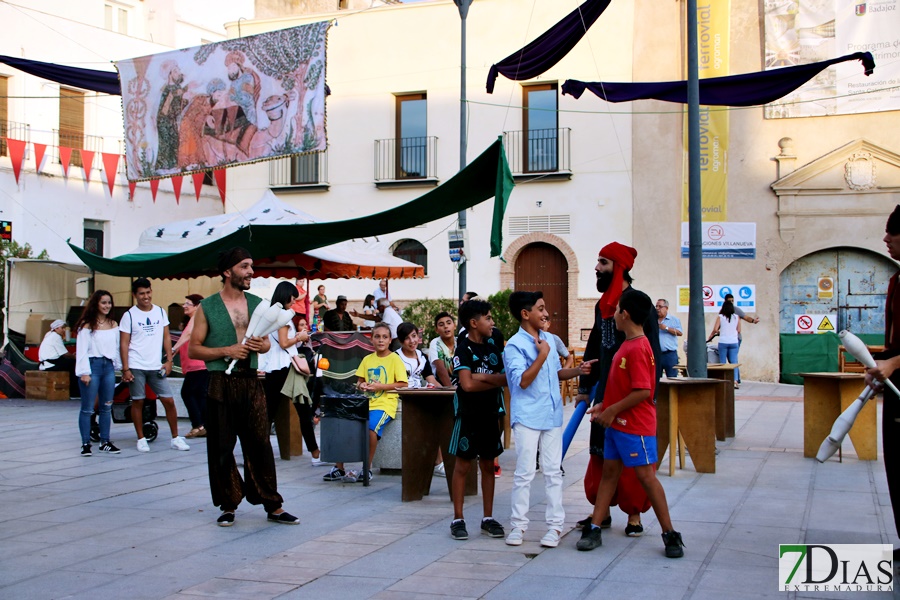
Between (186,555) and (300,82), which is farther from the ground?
(300,82)

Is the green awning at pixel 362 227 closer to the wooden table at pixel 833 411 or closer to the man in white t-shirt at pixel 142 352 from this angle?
the man in white t-shirt at pixel 142 352

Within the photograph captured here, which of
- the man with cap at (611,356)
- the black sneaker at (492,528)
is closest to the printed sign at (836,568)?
the man with cap at (611,356)

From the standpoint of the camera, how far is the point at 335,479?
8531 millimetres

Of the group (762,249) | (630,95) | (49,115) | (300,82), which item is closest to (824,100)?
(762,249)

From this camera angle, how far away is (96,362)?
32.9ft

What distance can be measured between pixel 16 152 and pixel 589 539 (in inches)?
907

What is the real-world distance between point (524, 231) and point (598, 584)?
19414mm

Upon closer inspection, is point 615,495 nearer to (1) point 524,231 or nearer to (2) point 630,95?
(2) point 630,95

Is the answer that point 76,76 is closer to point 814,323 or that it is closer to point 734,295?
point 734,295

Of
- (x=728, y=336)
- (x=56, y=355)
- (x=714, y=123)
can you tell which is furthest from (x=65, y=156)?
(x=728, y=336)

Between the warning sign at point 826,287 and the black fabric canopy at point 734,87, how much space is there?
1115 cm

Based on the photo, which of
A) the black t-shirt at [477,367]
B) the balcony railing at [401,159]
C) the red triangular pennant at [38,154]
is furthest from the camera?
the red triangular pennant at [38,154]

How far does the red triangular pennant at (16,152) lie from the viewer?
80.3 feet

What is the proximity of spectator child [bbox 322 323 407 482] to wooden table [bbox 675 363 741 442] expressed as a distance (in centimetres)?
420
